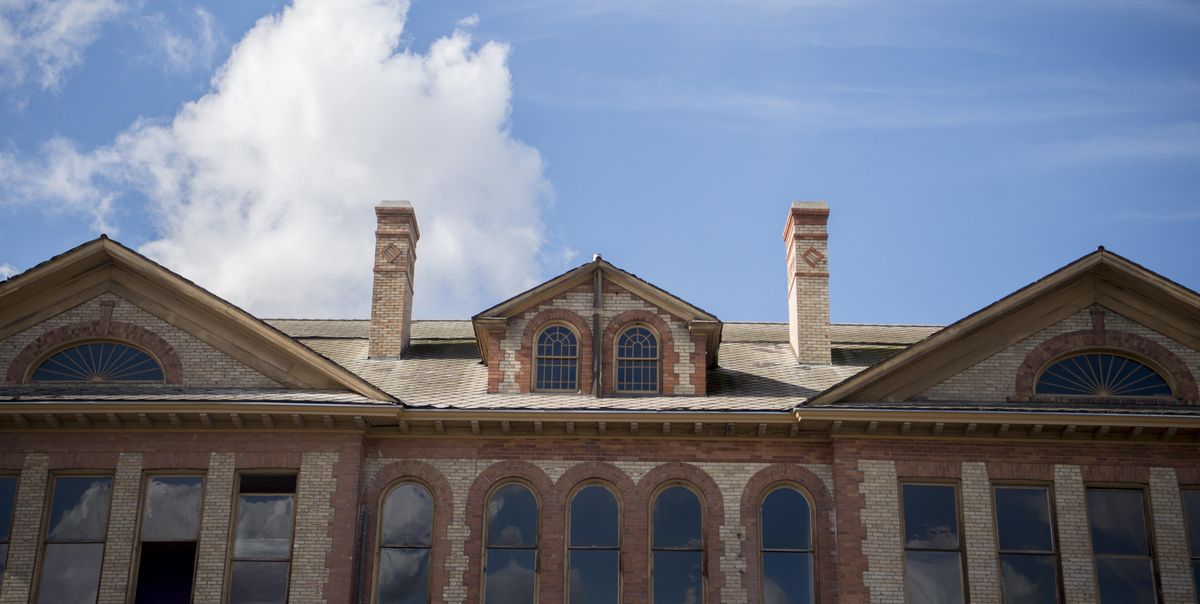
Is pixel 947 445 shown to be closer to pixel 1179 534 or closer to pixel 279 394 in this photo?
pixel 1179 534

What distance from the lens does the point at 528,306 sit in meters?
25.8

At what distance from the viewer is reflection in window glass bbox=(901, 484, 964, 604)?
74.4ft

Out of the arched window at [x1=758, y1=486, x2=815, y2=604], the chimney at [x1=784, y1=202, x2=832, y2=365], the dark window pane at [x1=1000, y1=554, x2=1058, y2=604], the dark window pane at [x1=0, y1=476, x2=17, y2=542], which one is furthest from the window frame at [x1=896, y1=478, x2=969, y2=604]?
the dark window pane at [x1=0, y1=476, x2=17, y2=542]

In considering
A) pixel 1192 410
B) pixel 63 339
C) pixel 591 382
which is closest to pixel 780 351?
pixel 591 382

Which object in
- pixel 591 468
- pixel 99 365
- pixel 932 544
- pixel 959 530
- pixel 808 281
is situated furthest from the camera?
pixel 808 281

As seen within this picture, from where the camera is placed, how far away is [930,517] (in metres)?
23.2

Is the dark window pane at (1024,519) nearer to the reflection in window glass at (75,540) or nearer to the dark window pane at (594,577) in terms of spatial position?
the dark window pane at (594,577)

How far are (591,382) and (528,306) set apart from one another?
1914 millimetres

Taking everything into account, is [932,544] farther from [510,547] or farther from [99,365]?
[99,365]

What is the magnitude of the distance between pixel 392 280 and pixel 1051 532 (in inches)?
540

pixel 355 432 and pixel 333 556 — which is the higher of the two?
pixel 355 432

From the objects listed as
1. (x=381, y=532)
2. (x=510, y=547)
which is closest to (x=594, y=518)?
(x=510, y=547)

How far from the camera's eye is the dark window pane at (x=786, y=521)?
23406mm

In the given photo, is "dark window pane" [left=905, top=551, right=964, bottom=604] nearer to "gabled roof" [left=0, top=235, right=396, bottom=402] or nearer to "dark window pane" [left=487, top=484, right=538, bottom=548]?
"dark window pane" [left=487, top=484, right=538, bottom=548]
